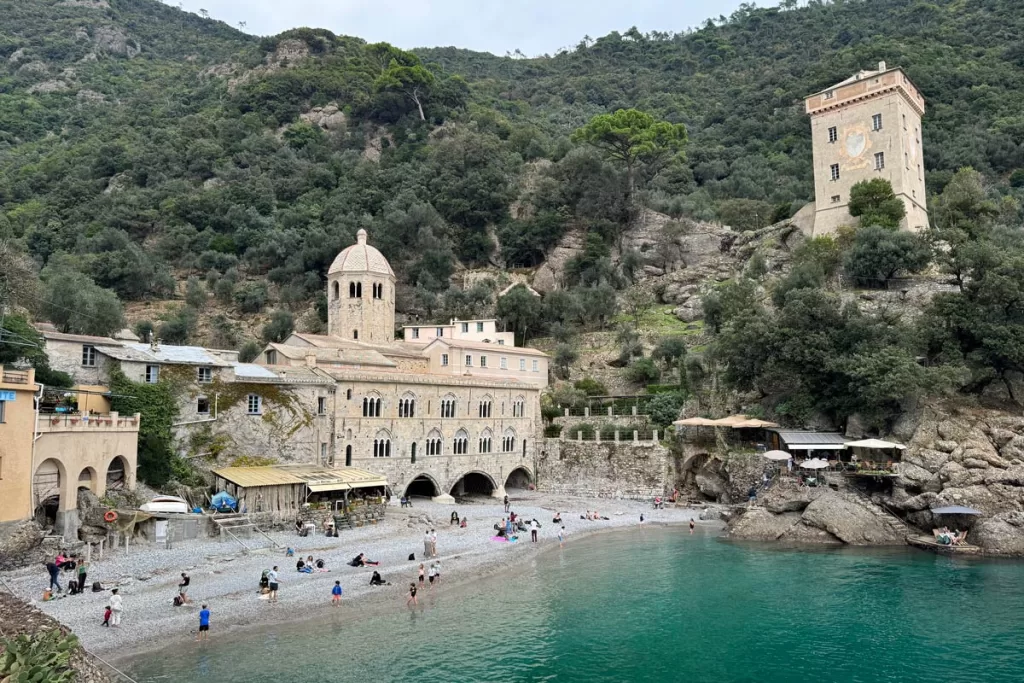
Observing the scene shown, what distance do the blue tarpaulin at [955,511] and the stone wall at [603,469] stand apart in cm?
1461

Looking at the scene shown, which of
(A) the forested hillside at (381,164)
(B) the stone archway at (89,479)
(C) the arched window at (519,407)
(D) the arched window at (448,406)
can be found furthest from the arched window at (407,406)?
(A) the forested hillside at (381,164)

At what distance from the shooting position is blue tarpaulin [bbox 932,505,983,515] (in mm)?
29828

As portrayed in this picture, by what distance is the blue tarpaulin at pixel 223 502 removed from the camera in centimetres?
2822

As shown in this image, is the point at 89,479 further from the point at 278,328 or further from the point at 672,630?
the point at 278,328

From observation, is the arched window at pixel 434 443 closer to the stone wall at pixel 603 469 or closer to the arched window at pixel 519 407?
the arched window at pixel 519 407

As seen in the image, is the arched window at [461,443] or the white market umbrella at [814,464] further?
the arched window at [461,443]

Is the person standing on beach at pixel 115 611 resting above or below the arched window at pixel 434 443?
below

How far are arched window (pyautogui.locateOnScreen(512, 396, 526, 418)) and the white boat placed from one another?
2094 centimetres

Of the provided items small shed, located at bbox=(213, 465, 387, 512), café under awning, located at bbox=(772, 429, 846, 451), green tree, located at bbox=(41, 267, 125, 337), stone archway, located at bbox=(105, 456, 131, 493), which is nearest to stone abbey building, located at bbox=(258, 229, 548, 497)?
small shed, located at bbox=(213, 465, 387, 512)

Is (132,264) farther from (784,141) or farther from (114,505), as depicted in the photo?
(784,141)

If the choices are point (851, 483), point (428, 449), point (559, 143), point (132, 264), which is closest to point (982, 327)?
point (851, 483)

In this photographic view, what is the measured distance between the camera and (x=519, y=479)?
45844 mm

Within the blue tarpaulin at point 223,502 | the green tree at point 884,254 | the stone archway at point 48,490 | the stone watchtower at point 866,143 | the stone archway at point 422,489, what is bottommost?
the stone archway at point 422,489

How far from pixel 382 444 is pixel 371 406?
2.04m
